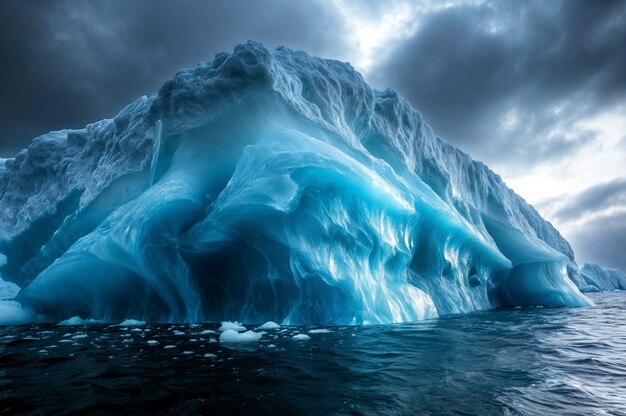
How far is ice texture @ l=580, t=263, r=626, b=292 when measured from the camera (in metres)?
34.9

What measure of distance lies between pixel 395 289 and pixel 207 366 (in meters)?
5.63

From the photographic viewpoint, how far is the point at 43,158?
1205 cm

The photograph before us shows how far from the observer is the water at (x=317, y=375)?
8.20 ft

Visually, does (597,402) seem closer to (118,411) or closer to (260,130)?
(118,411)

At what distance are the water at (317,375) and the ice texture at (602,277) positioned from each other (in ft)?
126

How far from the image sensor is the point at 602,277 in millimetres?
36031

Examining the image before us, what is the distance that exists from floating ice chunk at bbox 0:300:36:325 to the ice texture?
1720 inches

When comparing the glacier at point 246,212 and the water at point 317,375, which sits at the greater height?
the glacier at point 246,212

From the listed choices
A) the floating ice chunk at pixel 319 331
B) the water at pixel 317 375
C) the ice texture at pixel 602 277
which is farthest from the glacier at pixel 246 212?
the ice texture at pixel 602 277

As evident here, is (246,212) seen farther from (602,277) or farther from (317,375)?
(602,277)

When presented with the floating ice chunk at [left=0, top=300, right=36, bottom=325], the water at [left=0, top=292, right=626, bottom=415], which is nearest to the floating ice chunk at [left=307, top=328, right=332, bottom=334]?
the water at [left=0, top=292, right=626, bottom=415]

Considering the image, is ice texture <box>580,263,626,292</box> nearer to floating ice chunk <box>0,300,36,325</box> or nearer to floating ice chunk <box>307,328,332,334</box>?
floating ice chunk <box>307,328,332,334</box>

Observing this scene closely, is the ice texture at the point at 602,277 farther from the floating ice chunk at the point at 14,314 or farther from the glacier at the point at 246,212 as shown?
the floating ice chunk at the point at 14,314

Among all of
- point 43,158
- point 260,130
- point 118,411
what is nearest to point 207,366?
point 118,411
